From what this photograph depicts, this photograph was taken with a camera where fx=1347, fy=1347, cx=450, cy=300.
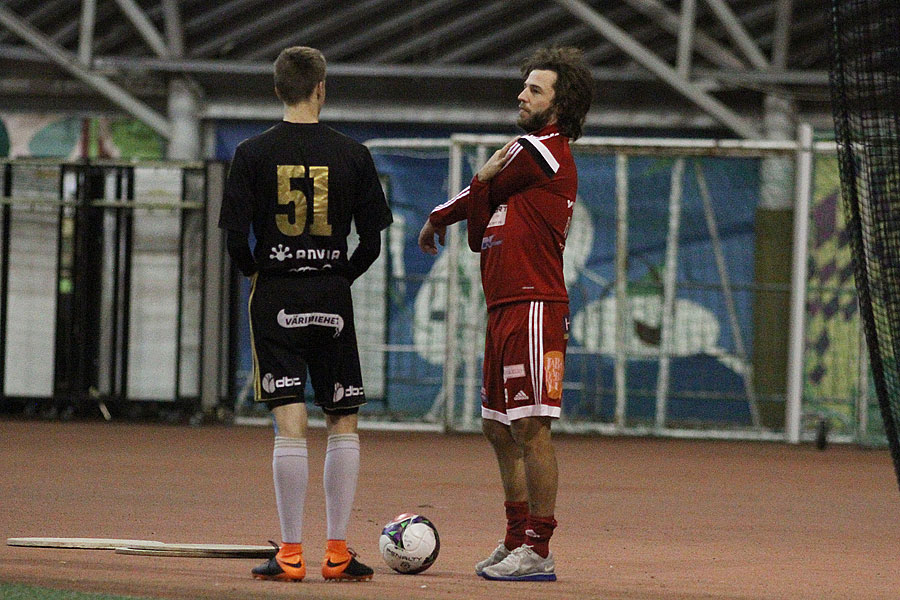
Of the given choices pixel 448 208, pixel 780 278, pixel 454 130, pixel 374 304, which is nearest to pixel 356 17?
pixel 454 130

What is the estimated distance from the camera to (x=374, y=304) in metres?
14.6

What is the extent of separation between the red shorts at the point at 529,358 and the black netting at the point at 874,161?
181 centimetres

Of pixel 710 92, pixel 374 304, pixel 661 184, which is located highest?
pixel 710 92

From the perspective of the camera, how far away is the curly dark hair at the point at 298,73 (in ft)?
16.7

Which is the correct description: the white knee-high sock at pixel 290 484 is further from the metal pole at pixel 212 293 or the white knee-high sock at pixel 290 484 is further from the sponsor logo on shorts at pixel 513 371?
the metal pole at pixel 212 293

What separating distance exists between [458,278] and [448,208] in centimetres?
838

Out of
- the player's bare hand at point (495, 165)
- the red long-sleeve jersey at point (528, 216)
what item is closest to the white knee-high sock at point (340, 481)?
the red long-sleeve jersey at point (528, 216)

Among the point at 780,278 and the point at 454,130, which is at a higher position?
the point at 454,130

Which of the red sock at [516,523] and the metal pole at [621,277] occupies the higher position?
the metal pole at [621,277]

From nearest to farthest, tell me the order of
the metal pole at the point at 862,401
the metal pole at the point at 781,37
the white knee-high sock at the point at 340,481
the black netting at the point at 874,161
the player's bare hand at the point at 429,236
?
the black netting at the point at 874,161 → the white knee-high sock at the point at 340,481 → the player's bare hand at the point at 429,236 → the metal pole at the point at 862,401 → the metal pole at the point at 781,37

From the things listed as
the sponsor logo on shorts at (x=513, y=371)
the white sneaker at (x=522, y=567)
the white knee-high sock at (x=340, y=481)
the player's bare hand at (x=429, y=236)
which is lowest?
the white sneaker at (x=522, y=567)

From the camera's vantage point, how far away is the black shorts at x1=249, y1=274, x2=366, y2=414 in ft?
16.8

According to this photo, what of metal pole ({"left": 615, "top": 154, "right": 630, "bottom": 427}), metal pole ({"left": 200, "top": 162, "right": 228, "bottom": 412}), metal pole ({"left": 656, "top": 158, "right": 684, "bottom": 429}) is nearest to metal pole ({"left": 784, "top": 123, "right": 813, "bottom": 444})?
metal pole ({"left": 656, "top": 158, "right": 684, "bottom": 429})

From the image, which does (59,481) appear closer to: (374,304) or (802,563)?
(802,563)
